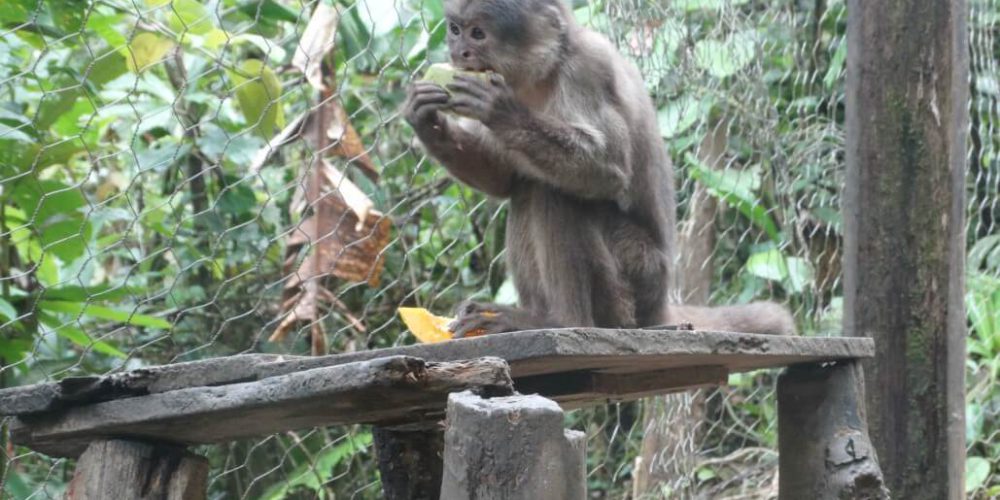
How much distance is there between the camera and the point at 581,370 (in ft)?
9.37

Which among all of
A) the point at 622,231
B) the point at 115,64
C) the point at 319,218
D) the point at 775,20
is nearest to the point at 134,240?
the point at 319,218

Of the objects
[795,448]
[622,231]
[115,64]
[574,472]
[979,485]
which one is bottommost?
[979,485]

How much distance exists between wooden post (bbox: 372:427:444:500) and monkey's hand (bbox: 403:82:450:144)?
3.07 ft

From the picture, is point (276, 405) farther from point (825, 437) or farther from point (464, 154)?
point (825, 437)

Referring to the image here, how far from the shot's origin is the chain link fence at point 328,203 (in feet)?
13.3

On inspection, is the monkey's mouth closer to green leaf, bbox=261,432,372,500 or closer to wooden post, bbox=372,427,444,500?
wooden post, bbox=372,427,444,500

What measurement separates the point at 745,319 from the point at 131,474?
79.3 inches

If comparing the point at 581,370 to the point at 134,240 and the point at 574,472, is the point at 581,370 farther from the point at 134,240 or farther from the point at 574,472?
the point at 134,240

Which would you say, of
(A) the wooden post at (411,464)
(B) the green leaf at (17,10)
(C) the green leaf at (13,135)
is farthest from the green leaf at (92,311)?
(A) the wooden post at (411,464)

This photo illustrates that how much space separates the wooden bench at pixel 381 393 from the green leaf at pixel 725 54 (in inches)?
82.8

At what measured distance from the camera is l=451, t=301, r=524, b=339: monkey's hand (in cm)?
315

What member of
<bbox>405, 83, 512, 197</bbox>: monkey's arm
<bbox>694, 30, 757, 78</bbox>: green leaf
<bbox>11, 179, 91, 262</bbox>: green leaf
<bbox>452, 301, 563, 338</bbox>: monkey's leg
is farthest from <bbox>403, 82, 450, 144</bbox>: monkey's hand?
<bbox>694, 30, 757, 78</bbox>: green leaf

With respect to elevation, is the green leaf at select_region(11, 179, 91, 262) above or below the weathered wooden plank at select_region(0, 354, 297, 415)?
above

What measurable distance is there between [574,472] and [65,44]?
9.53 feet
